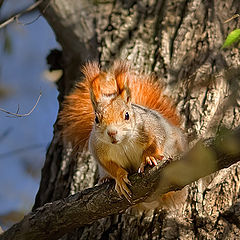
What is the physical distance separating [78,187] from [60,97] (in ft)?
1.86

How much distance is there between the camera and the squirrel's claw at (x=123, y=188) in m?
1.60

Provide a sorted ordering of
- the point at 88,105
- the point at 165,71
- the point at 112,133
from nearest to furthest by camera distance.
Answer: the point at 112,133 → the point at 88,105 → the point at 165,71

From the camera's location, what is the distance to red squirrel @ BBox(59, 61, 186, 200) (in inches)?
64.4

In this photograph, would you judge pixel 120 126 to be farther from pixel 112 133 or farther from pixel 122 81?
pixel 122 81

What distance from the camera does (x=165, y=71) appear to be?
2193 mm

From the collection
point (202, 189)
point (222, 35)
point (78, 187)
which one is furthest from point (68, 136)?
point (222, 35)

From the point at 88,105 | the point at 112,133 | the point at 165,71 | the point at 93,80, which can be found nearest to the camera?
the point at 112,133

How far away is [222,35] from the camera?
2.19 m

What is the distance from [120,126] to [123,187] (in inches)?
7.5

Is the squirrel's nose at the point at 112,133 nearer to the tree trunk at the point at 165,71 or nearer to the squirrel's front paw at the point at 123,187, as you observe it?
the squirrel's front paw at the point at 123,187

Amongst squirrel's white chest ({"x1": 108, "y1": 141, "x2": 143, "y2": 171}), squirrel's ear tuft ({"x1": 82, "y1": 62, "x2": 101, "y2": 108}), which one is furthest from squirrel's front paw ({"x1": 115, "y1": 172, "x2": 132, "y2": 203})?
squirrel's ear tuft ({"x1": 82, "y1": 62, "x2": 101, "y2": 108})

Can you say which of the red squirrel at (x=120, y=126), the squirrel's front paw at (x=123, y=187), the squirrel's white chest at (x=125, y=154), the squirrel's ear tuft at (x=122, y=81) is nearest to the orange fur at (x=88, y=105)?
the red squirrel at (x=120, y=126)

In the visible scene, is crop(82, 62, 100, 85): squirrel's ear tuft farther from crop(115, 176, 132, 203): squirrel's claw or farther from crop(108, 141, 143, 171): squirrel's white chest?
crop(115, 176, 132, 203): squirrel's claw

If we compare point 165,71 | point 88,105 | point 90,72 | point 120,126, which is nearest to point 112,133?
point 120,126
